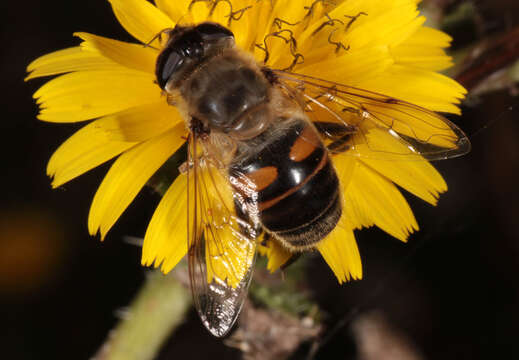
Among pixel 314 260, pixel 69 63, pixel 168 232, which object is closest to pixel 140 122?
pixel 69 63

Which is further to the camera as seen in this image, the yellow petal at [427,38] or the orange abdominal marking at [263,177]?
the yellow petal at [427,38]

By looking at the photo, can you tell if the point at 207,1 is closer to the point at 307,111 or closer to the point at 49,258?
the point at 307,111

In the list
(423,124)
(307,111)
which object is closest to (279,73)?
(307,111)

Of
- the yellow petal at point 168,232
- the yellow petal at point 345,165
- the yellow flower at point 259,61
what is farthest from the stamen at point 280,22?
the yellow petal at point 168,232

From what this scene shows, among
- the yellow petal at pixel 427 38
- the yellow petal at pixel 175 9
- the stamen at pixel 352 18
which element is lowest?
the yellow petal at pixel 427 38

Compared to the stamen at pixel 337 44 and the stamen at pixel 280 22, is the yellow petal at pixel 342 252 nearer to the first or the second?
the stamen at pixel 337 44

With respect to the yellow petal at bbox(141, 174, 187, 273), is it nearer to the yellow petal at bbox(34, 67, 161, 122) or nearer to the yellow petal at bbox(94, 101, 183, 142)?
the yellow petal at bbox(94, 101, 183, 142)
